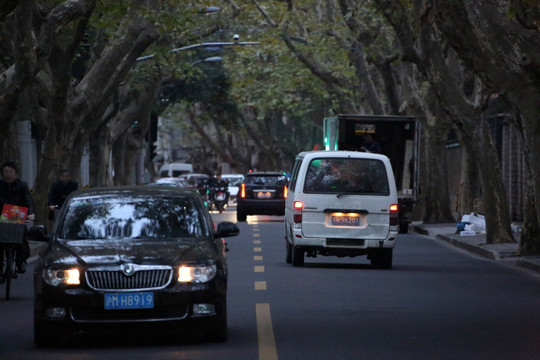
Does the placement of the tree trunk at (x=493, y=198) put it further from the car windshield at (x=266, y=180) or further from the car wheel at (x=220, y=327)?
the car wheel at (x=220, y=327)

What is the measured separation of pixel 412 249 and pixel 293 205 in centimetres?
683

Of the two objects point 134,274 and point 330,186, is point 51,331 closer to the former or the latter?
point 134,274

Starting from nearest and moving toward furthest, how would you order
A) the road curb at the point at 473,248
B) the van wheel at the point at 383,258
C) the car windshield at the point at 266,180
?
the van wheel at the point at 383,258, the road curb at the point at 473,248, the car windshield at the point at 266,180

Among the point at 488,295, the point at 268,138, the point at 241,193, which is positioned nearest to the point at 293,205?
the point at 488,295

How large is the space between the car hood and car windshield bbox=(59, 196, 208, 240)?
203 mm

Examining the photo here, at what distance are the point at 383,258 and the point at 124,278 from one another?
10191 millimetres

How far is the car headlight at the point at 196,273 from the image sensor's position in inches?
419

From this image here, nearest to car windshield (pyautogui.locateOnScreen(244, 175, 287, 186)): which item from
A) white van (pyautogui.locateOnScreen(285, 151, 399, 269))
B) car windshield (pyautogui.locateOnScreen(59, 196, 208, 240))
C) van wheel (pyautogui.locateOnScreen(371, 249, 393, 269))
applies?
van wheel (pyautogui.locateOnScreen(371, 249, 393, 269))

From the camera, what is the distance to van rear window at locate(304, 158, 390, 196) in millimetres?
19859

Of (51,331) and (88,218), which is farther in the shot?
(88,218)

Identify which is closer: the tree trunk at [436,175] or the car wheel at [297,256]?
the car wheel at [297,256]

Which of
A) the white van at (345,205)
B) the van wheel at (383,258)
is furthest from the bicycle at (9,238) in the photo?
the van wheel at (383,258)

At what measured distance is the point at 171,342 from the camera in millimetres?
11117

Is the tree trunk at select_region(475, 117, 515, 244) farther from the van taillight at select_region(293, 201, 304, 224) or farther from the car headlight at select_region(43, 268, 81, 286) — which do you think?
the car headlight at select_region(43, 268, 81, 286)
